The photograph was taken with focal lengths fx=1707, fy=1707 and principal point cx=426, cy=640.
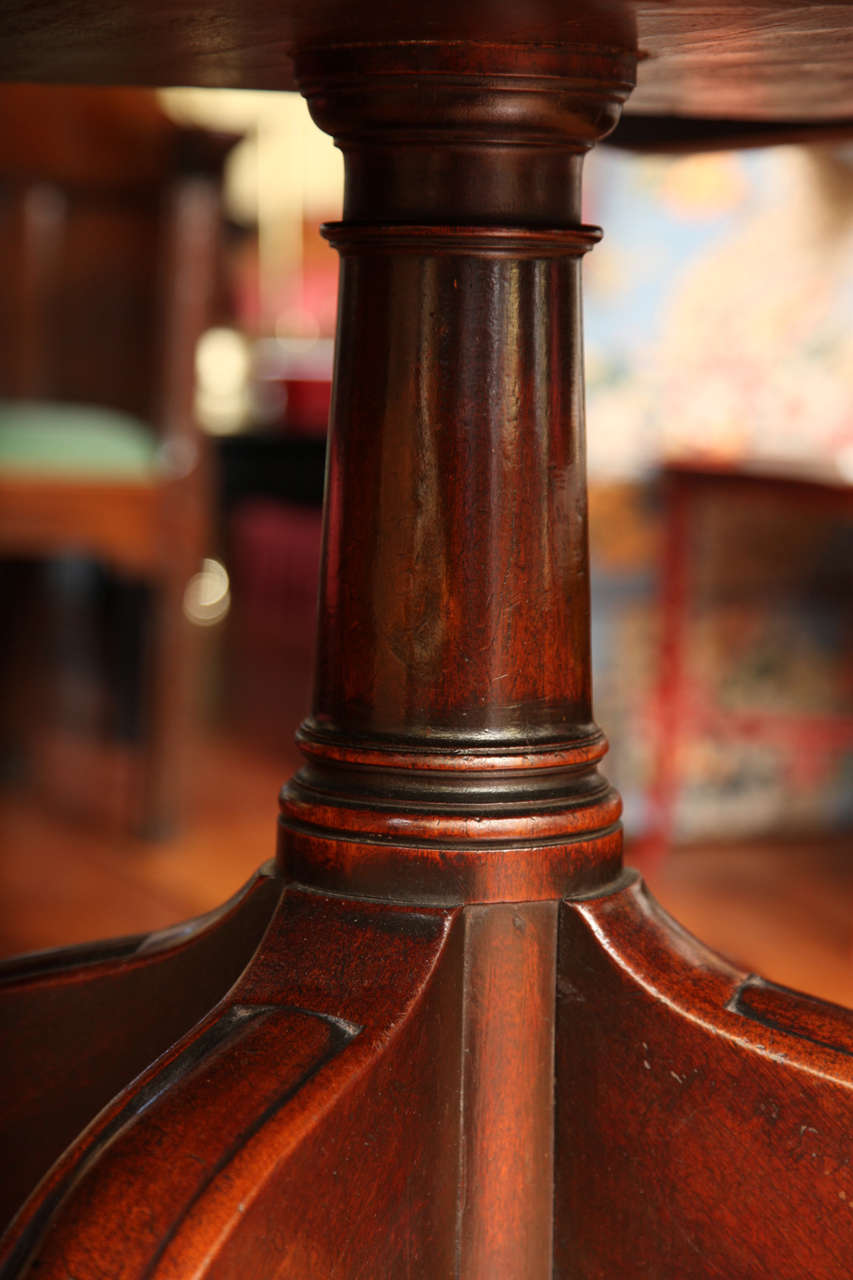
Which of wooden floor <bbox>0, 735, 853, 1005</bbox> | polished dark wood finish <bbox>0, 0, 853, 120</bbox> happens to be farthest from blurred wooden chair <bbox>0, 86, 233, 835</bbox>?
polished dark wood finish <bbox>0, 0, 853, 120</bbox>

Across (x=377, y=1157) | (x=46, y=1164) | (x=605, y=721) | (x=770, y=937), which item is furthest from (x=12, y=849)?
(x=377, y=1157)

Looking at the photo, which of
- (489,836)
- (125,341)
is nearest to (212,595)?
(125,341)

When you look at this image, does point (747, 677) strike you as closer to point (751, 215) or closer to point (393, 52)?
point (751, 215)

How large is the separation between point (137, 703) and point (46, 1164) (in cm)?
220

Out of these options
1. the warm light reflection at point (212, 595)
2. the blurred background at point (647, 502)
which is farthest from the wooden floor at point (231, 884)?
the warm light reflection at point (212, 595)

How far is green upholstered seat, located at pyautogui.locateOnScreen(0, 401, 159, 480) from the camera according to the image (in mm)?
2096

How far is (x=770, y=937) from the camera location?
1.81 m

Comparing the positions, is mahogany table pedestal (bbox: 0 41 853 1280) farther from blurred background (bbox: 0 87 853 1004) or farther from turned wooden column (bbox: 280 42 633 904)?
blurred background (bbox: 0 87 853 1004)

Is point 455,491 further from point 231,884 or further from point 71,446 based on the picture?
point 71,446

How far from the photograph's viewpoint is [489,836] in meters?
0.67

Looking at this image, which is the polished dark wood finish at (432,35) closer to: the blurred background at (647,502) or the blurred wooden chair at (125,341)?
the blurred background at (647,502)

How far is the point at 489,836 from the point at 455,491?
0.14 metres

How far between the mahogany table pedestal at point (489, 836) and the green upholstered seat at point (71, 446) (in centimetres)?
145

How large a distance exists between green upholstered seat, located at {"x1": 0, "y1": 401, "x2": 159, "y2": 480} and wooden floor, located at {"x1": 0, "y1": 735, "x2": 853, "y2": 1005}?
0.47 metres
